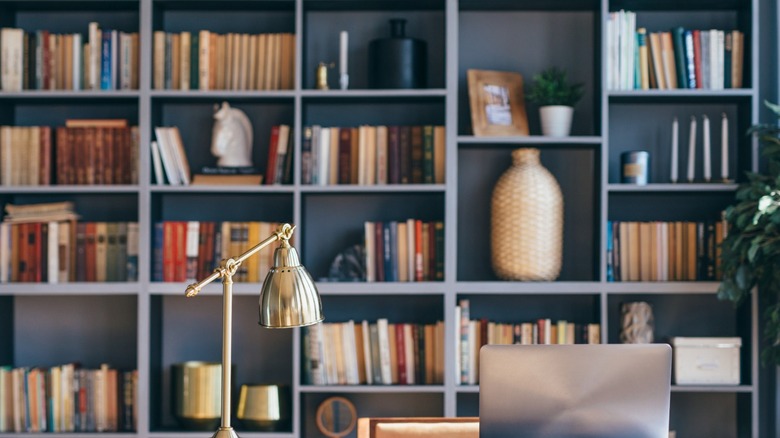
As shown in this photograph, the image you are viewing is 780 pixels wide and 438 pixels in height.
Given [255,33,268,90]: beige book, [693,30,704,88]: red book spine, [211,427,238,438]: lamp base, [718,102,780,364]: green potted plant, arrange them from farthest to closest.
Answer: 1. [255,33,268,90]: beige book
2. [693,30,704,88]: red book spine
3. [718,102,780,364]: green potted plant
4. [211,427,238,438]: lamp base

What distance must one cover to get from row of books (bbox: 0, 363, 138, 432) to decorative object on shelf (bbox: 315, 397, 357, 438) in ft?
2.54

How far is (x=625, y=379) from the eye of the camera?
1.60 metres

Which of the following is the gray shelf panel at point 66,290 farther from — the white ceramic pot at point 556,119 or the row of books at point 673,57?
the row of books at point 673,57

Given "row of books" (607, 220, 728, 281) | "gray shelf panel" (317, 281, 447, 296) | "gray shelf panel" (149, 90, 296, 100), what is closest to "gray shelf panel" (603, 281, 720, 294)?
"row of books" (607, 220, 728, 281)

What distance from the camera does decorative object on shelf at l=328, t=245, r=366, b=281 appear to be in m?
3.38

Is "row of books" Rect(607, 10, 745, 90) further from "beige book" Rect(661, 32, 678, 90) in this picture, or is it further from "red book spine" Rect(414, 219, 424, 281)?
"red book spine" Rect(414, 219, 424, 281)

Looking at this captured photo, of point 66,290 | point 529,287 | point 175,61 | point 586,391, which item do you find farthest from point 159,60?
point 586,391

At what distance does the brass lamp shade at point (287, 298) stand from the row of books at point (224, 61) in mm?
1989

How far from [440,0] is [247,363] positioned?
1.78 m

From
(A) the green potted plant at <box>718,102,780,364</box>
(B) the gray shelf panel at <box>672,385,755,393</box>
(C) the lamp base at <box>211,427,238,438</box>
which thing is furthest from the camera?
(B) the gray shelf panel at <box>672,385,755,393</box>

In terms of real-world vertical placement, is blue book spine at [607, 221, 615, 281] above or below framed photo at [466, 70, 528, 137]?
below

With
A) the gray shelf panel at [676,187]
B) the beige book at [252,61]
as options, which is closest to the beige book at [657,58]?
the gray shelf panel at [676,187]

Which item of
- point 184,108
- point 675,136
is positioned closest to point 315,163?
point 184,108

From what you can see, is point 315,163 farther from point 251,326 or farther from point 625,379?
point 625,379
